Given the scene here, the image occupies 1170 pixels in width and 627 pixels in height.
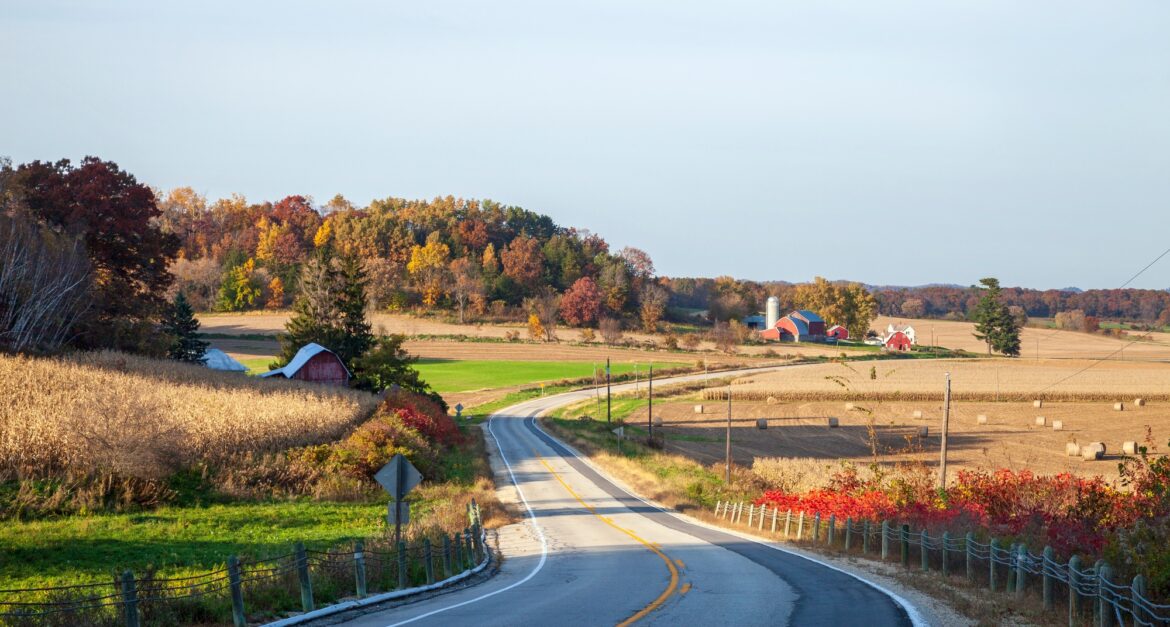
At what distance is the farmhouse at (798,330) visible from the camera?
16888 cm

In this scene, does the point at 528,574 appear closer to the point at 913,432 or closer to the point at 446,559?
the point at 446,559

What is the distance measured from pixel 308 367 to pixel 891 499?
4610 cm

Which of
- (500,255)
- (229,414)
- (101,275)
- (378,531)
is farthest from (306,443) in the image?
(500,255)

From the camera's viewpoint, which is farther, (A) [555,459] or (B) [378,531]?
(A) [555,459]

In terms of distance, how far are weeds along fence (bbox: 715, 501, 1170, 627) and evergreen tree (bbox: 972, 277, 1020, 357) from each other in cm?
12123

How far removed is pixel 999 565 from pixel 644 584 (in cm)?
641

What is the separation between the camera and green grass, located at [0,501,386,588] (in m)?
18.6

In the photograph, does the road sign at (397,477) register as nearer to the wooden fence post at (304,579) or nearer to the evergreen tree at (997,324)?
the wooden fence post at (304,579)

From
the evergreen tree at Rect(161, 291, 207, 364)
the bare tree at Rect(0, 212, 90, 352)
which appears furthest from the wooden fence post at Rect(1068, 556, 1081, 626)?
the evergreen tree at Rect(161, 291, 207, 364)

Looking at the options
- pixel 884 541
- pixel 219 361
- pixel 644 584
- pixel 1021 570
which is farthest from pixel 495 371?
pixel 1021 570

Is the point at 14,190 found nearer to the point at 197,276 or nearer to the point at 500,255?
the point at 197,276

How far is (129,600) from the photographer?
1123cm

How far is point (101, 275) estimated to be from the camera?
54656 mm

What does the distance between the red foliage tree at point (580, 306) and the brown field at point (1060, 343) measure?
56086 millimetres
